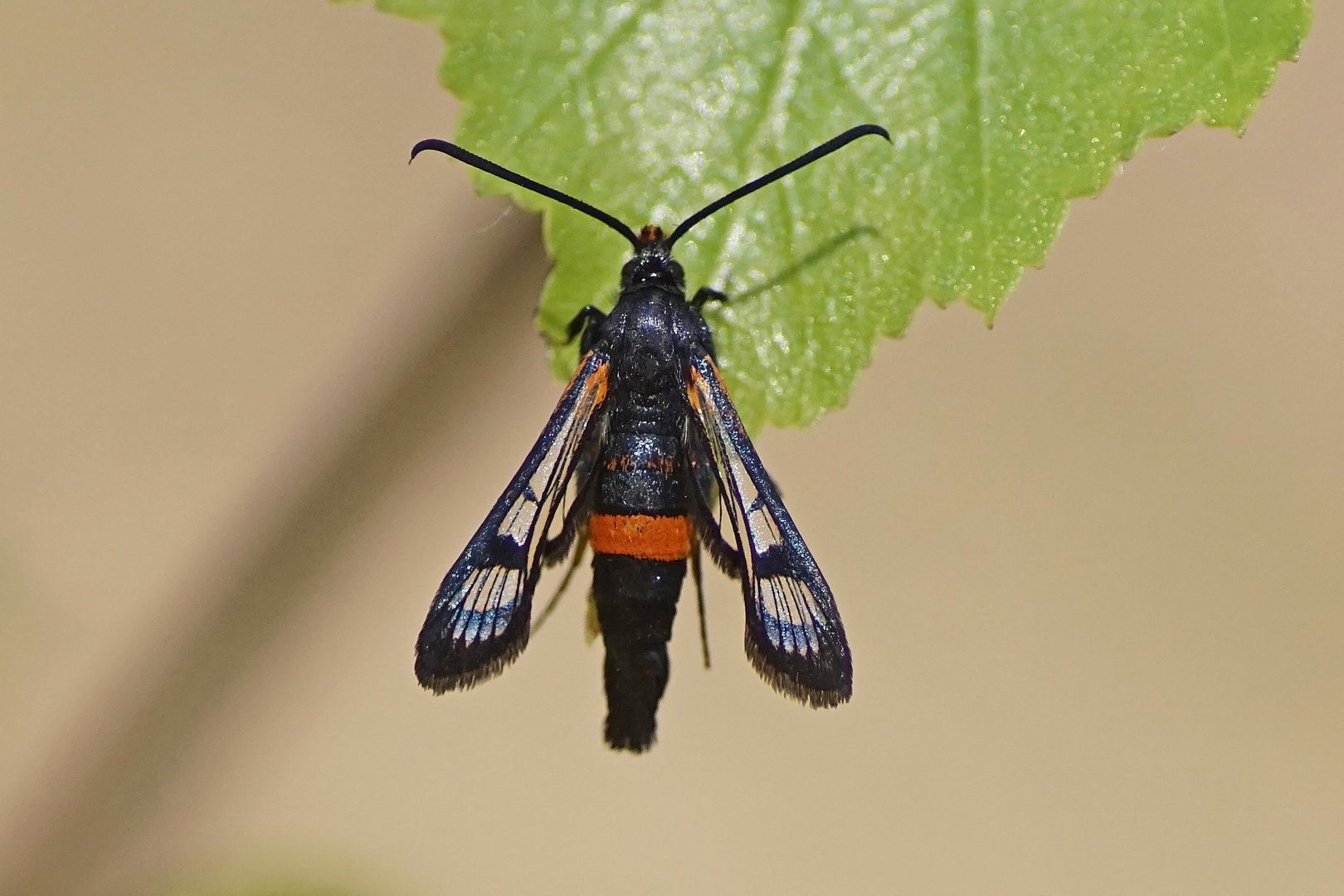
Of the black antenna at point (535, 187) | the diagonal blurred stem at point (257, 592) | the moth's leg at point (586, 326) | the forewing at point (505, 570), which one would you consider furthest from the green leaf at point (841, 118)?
the forewing at point (505, 570)

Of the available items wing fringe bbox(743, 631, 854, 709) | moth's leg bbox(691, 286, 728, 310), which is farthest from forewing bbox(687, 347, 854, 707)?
moth's leg bbox(691, 286, 728, 310)

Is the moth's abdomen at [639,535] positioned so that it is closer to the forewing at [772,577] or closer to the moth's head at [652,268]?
the forewing at [772,577]

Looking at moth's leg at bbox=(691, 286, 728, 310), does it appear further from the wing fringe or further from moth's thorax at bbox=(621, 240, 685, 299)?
the wing fringe

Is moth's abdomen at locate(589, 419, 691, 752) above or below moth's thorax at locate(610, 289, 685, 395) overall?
below

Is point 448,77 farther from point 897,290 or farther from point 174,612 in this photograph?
point 174,612

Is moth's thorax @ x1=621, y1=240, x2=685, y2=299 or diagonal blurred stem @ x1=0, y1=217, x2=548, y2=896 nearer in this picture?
moth's thorax @ x1=621, y1=240, x2=685, y2=299

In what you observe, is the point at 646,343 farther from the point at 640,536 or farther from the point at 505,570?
the point at 505,570
